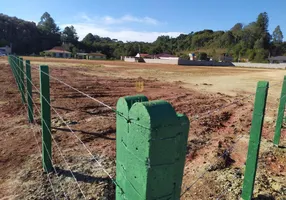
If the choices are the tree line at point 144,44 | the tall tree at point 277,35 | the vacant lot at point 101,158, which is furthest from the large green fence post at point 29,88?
the tall tree at point 277,35

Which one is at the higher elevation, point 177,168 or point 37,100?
point 177,168

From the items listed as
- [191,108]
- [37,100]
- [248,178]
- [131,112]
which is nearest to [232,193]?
[248,178]

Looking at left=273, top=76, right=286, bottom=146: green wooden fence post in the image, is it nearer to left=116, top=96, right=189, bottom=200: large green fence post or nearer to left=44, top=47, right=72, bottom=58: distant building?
left=116, top=96, right=189, bottom=200: large green fence post

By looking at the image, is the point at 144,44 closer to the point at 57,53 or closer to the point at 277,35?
the point at 57,53

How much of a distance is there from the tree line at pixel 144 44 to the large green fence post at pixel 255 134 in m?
91.3

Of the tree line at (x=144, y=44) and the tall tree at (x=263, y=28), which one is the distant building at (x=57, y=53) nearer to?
the tree line at (x=144, y=44)

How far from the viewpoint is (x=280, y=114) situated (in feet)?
14.6

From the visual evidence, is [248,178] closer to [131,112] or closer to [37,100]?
[131,112]

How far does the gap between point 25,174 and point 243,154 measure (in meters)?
3.33

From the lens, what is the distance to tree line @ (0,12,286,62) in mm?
98062

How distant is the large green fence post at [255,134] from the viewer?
101 inches

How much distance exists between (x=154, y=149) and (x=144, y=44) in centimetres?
12405

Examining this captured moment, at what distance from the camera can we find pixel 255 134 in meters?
2.66

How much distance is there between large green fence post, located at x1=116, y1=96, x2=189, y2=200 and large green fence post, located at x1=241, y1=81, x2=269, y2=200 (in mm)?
1801
